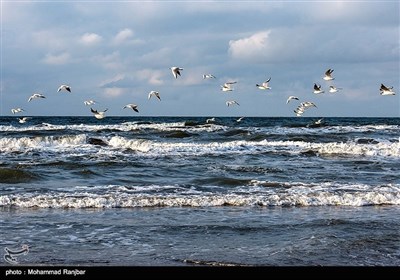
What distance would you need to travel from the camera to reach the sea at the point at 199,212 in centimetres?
786

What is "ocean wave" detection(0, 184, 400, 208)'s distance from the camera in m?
12.1

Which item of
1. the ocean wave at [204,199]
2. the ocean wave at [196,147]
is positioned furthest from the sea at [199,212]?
the ocean wave at [196,147]

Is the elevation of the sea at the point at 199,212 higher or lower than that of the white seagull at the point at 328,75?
lower

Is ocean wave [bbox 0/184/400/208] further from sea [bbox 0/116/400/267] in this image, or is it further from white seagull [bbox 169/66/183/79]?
white seagull [bbox 169/66/183/79]

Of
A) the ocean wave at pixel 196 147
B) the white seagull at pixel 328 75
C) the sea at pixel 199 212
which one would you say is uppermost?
the white seagull at pixel 328 75

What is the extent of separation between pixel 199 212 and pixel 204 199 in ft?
3.98

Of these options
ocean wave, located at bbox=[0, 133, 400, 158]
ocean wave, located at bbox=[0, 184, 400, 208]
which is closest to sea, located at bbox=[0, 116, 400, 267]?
ocean wave, located at bbox=[0, 184, 400, 208]

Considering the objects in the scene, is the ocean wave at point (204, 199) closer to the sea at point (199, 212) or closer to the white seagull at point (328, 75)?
the sea at point (199, 212)

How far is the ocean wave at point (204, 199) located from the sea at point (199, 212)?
0.07ft

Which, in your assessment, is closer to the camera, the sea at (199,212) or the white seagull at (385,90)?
the sea at (199,212)

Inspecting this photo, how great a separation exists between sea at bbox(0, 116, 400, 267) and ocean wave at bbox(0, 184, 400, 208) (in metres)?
0.02

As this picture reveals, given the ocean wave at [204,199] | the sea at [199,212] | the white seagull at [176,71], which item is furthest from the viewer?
the white seagull at [176,71]

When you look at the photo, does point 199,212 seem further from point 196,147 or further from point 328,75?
point 196,147

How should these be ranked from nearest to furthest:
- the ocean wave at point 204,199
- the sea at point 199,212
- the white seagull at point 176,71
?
the sea at point 199,212, the ocean wave at point 204,199, the white seagull at point 176,71
